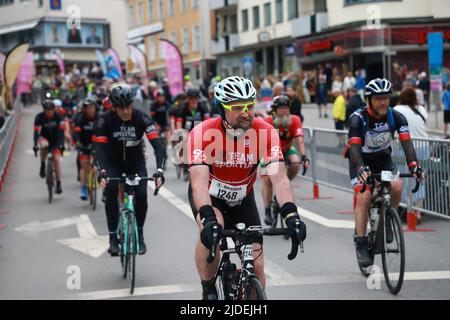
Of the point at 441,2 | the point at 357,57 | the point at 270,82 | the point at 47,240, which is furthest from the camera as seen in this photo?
the point at 357,57

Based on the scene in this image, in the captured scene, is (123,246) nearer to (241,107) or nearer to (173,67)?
(241,107)

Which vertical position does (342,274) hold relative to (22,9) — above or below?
below

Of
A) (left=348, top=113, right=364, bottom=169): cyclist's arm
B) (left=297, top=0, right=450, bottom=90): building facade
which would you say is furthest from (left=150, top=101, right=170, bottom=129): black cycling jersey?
(left=348, top=113, right=364, bottom=169): cyclist's arm

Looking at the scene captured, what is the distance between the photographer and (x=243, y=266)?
17.0 feet

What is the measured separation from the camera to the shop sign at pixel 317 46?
4354 centimetres

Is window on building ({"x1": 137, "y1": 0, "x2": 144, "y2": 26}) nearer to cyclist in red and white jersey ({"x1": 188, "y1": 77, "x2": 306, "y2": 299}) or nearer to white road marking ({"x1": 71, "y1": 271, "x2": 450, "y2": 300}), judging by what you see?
white road marking ({"x1": 71, "y1": 271, "x2": 450, "y2": 300})

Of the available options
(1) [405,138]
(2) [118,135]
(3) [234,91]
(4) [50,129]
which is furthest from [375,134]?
(4) [50,129]

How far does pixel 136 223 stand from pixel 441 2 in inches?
875

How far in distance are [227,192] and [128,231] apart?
238 cm

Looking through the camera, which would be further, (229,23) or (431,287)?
(229,23)

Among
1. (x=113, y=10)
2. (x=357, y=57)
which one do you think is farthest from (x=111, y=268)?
(x=113, y=10)

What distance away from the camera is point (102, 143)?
8.75m

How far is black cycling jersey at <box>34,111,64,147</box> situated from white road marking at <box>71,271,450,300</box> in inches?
306
